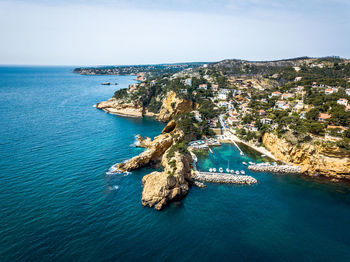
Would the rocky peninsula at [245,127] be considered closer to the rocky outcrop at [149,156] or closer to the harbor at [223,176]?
the rocky outcrop at [149,156]

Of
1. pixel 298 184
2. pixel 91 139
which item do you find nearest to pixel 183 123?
pixel 91 139

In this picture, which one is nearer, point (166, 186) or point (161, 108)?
point (166, 186)

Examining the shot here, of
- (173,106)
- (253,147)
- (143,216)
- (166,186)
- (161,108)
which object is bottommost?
(143,216)

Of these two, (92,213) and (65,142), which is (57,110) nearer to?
(65,142)

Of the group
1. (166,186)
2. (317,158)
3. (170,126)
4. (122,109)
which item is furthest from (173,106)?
(317,158)

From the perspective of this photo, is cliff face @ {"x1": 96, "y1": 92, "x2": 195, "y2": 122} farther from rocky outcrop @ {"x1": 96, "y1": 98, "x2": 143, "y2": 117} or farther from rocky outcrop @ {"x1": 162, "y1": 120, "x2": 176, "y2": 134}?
rocky outcrop @ {"x1": 162, "y1": 120, "x2": 176, "y2": 134}


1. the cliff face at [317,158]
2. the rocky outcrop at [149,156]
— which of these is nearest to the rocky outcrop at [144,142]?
the rocky outcrop at [149,156]

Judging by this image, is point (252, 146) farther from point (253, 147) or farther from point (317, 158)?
point (317, 158)
